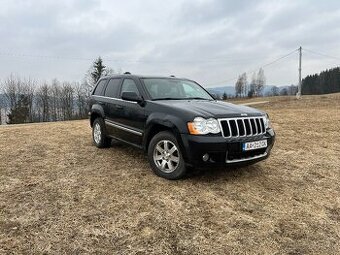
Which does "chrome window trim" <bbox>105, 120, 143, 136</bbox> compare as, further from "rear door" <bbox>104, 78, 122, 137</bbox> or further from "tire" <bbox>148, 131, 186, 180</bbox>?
"tire" <bbox>148, 131, 186, 180</bbox>

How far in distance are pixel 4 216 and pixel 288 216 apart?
11.5 feet

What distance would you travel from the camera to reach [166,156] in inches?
212

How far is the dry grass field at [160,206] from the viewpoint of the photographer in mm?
3648

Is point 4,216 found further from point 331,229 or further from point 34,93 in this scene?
point 34,93

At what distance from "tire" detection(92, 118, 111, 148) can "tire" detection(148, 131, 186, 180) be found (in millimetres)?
2219

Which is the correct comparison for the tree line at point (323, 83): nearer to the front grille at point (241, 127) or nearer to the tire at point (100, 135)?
the tire at point (100, 135)

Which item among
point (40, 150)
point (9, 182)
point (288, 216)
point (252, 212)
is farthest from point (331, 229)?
point (40, 150)

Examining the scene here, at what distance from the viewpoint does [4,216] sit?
4.17 meters

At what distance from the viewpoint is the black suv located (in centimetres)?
496

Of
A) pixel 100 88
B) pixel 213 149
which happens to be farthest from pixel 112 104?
pixel 213 149

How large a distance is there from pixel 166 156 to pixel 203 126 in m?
0.82

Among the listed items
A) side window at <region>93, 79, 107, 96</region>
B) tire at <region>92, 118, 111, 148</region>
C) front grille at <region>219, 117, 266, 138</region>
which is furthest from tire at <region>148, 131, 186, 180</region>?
side window at <region>93, 79, 107, 96</region>

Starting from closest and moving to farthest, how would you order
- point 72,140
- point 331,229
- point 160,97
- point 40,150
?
point 331,229
point 160,97
point 40,150
point 72,140

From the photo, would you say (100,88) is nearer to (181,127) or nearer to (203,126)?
(181,127)
